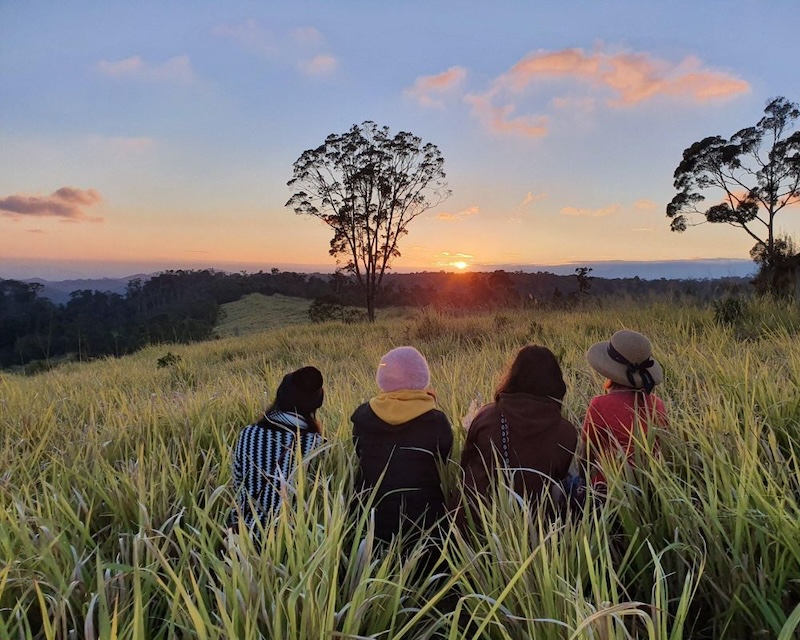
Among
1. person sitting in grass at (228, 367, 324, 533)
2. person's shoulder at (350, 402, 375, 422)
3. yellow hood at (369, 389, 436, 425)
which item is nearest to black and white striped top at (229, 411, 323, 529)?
person sitting in grass at (228, 367, 324, 533)

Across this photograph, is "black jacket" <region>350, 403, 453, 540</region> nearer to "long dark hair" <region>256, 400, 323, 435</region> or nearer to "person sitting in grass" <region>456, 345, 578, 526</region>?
"person sitting in grass" <region>456, 345, 578, 526</region>

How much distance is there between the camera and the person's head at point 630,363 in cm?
267

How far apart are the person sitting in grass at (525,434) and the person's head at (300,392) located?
82 cm

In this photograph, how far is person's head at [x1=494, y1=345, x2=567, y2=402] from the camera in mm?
2416

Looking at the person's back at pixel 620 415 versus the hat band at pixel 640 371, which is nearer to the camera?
the person's back at pixel 620 415

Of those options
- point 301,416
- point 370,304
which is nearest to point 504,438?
point 301,416

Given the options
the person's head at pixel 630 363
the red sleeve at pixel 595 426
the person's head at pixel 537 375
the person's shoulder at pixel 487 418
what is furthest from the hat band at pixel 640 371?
the person's shoulder at pixel 487 418

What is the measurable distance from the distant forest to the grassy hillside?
208 centimetres

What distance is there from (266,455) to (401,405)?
2.27 ft

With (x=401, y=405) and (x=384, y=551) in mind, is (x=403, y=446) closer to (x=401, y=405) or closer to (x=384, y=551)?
(x=401, y=405)

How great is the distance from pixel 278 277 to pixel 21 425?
8733 cm

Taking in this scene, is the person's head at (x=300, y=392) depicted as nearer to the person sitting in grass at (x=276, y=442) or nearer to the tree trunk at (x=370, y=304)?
the person sitting in grass at (x=276, y=442)

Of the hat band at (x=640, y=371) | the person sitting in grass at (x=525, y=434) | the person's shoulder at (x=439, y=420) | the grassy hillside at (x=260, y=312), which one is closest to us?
the person sitting in grass at (x=525, y=434)

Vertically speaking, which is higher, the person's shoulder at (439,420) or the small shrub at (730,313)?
the small shrub at (730,313)
